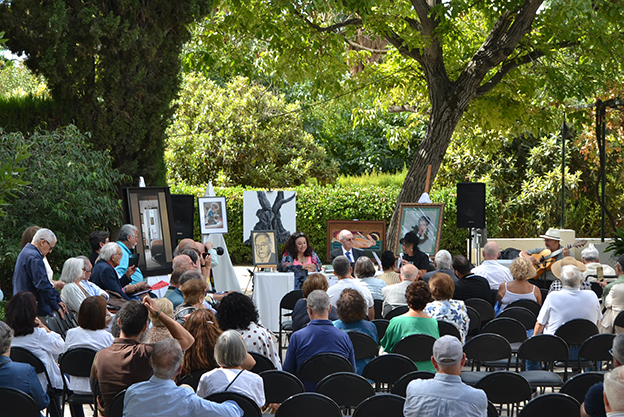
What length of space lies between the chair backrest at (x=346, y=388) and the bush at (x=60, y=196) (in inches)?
216

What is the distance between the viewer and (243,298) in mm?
4469

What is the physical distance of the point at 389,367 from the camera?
4.63 meters

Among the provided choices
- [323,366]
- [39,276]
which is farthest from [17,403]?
[39,276]

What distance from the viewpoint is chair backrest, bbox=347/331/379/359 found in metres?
5.11

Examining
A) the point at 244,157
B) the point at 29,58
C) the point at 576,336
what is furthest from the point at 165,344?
the point at 244,157

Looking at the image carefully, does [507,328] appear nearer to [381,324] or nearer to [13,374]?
[381,324]

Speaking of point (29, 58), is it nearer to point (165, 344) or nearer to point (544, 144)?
point (165, 344)

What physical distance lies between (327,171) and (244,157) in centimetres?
295

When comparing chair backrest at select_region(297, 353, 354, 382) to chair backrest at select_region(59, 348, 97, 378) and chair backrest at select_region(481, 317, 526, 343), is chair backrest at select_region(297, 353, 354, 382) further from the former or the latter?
chair backrest at select_region(481, 317, 526, 343)

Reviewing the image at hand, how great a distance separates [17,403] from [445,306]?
3520mm

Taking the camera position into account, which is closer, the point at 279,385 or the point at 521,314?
the point at 279,385

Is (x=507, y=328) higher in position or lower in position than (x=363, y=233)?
lower

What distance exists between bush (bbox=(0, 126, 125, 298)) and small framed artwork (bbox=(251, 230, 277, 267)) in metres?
2.43

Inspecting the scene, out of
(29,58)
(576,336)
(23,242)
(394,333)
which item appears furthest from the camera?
(29,58)
